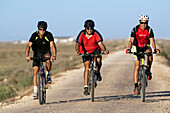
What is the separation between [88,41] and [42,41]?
4.15ft

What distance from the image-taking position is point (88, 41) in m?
9.74

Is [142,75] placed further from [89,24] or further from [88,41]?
[89,24]

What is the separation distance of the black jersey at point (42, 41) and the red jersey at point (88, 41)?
80 cm

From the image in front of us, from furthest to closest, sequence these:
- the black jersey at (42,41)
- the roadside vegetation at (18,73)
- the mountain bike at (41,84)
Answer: the roadside vegetation at (18,73) < the black jersey at (42,41) < the mountain bike at (41,84)

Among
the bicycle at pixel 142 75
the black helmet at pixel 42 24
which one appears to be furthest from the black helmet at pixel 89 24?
the bicycle at pixel 142 75

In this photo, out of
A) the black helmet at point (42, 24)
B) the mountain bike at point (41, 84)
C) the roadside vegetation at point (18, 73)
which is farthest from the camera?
the roadside vegetation at point (18, 73)

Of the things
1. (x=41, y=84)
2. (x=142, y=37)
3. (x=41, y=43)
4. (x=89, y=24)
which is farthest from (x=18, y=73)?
(x=142, y=37)

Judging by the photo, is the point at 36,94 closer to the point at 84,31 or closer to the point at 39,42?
the point at 39,42

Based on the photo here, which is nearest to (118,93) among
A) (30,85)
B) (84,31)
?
(84,31)

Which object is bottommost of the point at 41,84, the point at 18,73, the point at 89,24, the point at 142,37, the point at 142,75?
the point at 18,73

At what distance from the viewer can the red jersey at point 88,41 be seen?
9.67m

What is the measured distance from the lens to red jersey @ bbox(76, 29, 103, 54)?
9.67 meters

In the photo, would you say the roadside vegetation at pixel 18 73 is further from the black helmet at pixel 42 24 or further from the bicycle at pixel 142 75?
the bicycle at pixel 142 75

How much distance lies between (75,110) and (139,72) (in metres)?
2.39
